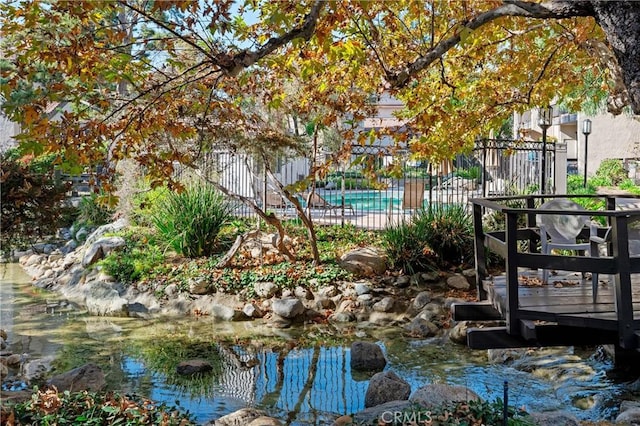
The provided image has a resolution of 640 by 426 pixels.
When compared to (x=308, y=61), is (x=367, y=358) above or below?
below

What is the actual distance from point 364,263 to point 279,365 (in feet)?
12.6

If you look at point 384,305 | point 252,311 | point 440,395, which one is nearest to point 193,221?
point 252,311

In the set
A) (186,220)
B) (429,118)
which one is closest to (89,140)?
(429,118)

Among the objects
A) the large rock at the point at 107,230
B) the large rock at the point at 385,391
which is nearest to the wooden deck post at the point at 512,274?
the large rock at the point at 385,391

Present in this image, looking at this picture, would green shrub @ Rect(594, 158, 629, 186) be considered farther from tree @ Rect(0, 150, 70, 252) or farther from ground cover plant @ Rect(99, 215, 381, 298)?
tree @ Rect(0, 150, 70, 252)

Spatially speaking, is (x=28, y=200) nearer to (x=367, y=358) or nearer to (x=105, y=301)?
(x=367, y=358)

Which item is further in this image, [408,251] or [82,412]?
[408,251]

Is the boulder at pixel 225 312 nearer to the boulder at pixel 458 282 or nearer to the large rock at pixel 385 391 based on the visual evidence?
the boulder at pixel 458 282

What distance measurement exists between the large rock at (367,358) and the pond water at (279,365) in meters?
0.13

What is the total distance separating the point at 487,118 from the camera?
326 inches

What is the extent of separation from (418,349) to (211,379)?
2941mm

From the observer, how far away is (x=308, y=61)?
5887 millimetres

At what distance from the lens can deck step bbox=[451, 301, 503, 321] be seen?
250 inches

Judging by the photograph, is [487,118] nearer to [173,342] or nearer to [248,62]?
[248,62]
